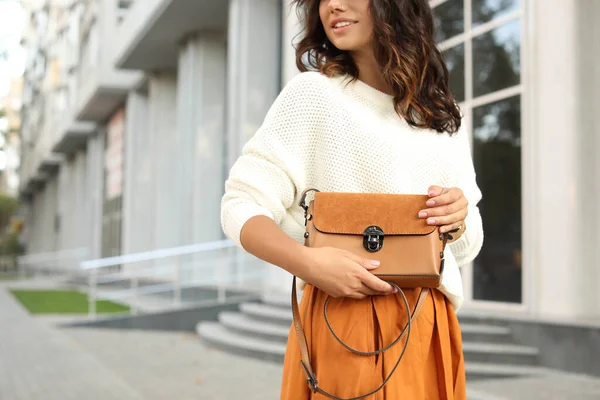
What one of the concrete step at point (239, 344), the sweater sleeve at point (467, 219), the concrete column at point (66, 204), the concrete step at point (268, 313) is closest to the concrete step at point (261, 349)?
the concrete step at point (239, 344)

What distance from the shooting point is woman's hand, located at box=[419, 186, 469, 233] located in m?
1.50

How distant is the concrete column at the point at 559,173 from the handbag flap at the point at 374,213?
583cm

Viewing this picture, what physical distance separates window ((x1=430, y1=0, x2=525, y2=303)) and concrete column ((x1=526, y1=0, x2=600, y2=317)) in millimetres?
610

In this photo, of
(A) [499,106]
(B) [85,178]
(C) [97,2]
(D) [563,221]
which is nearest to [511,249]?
(D) [563,221]

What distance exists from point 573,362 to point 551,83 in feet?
9.24

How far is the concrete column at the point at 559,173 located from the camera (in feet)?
22.3

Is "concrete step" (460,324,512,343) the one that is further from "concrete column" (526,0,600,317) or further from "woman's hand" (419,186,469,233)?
"woman's hand" (419,186,469,233)

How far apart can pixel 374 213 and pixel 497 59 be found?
7.45 metres

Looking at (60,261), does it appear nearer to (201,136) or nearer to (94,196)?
(94,196)

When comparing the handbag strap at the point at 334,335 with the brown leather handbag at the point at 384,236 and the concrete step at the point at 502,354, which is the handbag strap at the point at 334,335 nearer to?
the brown leather handbag at the point at 384,236

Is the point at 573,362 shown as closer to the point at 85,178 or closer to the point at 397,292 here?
the point at 397,292

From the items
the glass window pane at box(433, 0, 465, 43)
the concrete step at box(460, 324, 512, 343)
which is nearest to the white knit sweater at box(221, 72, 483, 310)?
the concrete step at box(460, 324, 512, 343)

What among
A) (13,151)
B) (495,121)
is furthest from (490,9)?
(13,151)

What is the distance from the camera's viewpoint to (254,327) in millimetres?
8680
